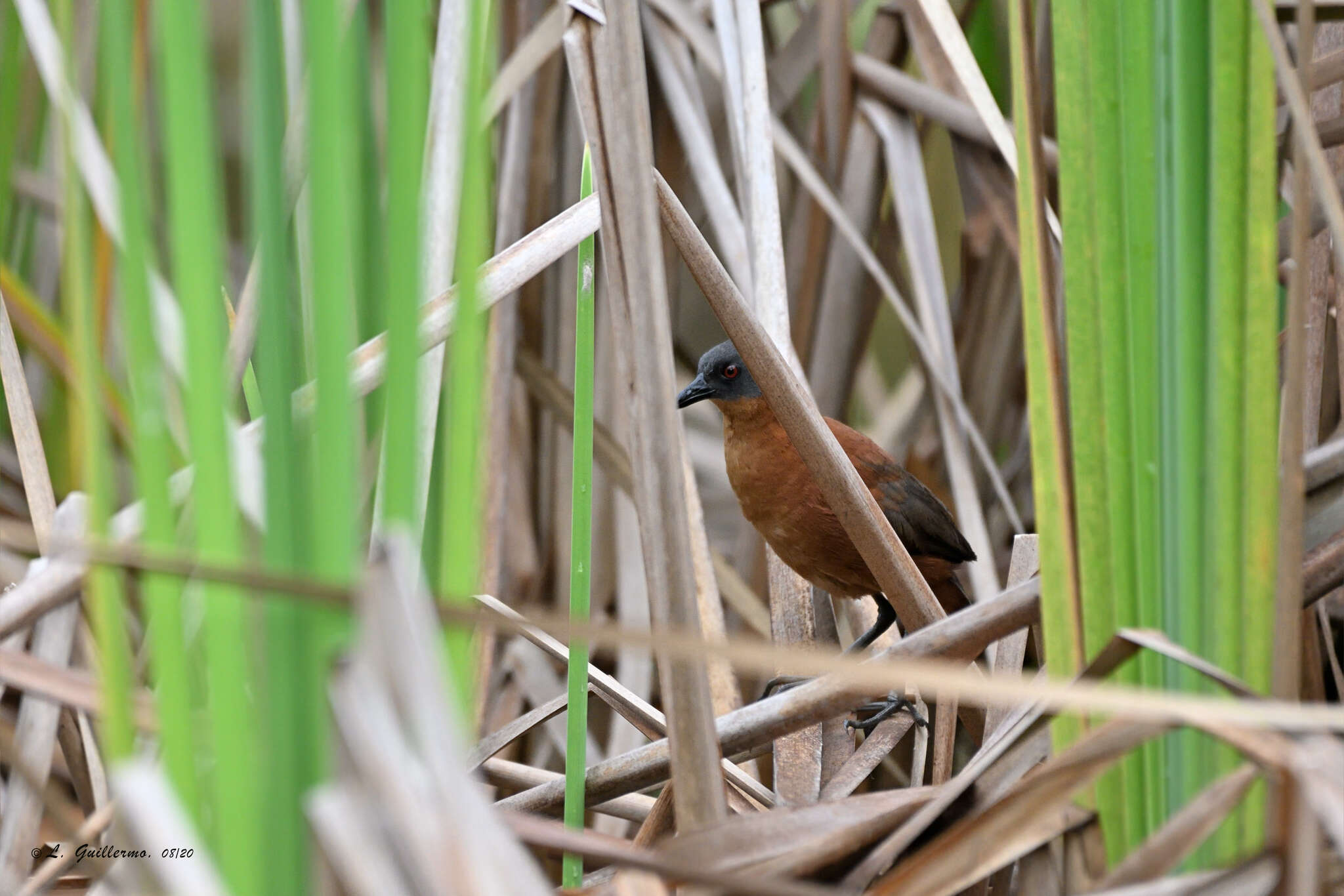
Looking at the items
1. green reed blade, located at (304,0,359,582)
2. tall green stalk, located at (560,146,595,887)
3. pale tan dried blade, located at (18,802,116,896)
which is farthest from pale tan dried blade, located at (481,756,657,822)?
green reed blade, located at (304,0,359,582)

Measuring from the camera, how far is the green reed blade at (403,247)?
2.03 ft

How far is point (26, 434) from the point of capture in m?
1.49

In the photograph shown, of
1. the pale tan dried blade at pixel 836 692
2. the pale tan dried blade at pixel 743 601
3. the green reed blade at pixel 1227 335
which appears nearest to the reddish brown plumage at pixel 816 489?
the pale tan dried blade at pixel 743 601

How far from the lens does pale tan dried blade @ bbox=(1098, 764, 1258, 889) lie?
28.2 inches

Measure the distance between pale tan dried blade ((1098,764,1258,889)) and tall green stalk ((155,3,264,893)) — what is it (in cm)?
55

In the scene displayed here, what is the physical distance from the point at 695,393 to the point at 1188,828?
1.99m

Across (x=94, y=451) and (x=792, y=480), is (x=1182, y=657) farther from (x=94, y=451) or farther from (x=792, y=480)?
(x=792, y=480)

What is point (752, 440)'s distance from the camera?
8.80 ft

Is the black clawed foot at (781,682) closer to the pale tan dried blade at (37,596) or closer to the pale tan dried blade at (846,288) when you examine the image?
the pale tan dried blade at (846,288)

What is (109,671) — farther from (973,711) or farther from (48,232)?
(48,232)

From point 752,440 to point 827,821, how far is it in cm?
174

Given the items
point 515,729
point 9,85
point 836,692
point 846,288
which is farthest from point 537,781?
point 9,85

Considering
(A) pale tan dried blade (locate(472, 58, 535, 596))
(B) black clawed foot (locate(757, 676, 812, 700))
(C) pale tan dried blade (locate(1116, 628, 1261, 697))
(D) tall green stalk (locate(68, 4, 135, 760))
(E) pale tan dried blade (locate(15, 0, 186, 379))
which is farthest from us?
(B) black clawed foot (locate(757, 676, 812, 700))

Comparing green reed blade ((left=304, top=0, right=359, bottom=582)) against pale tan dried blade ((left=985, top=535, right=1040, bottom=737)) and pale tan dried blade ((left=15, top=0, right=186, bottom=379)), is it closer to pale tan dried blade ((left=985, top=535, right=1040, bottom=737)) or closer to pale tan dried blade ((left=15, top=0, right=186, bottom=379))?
pale tan dried blade ((left=15, top=0, right=186, bottom=379))
